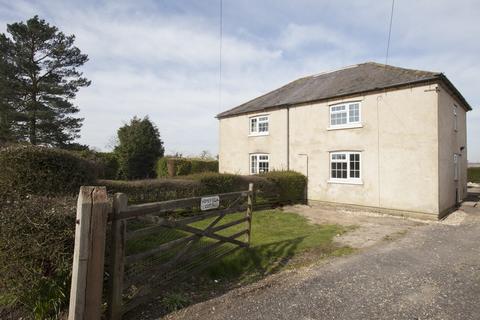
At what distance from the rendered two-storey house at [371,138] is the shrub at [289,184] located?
575 millimetres

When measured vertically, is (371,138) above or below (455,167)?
above

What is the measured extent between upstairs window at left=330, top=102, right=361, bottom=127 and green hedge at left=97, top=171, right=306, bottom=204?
3433mm

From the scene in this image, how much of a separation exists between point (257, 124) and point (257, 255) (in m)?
Result: 13.3

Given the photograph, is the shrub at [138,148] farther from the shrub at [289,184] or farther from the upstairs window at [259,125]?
the shrub at [289,184]

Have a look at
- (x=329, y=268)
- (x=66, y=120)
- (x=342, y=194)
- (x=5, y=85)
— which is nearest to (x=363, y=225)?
(x=342, y=194)

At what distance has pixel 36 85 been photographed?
2459 centimetres

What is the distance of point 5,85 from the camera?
2306cm

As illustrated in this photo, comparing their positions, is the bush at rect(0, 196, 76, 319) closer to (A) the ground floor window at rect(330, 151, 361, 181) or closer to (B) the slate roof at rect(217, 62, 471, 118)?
(A) the ground floor window at rect(330, 151, 361, 181)

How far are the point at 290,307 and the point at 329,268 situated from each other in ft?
6.54

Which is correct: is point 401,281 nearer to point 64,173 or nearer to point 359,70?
point 64,173

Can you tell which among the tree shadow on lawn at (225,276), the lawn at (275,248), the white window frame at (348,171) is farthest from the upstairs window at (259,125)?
the tree shadow on lawn at (225,276)

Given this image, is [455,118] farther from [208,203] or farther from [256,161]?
[208,203]

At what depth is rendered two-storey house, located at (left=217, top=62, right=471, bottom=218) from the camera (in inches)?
487

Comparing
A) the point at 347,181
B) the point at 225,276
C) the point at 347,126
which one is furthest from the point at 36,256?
the point at 347,126
